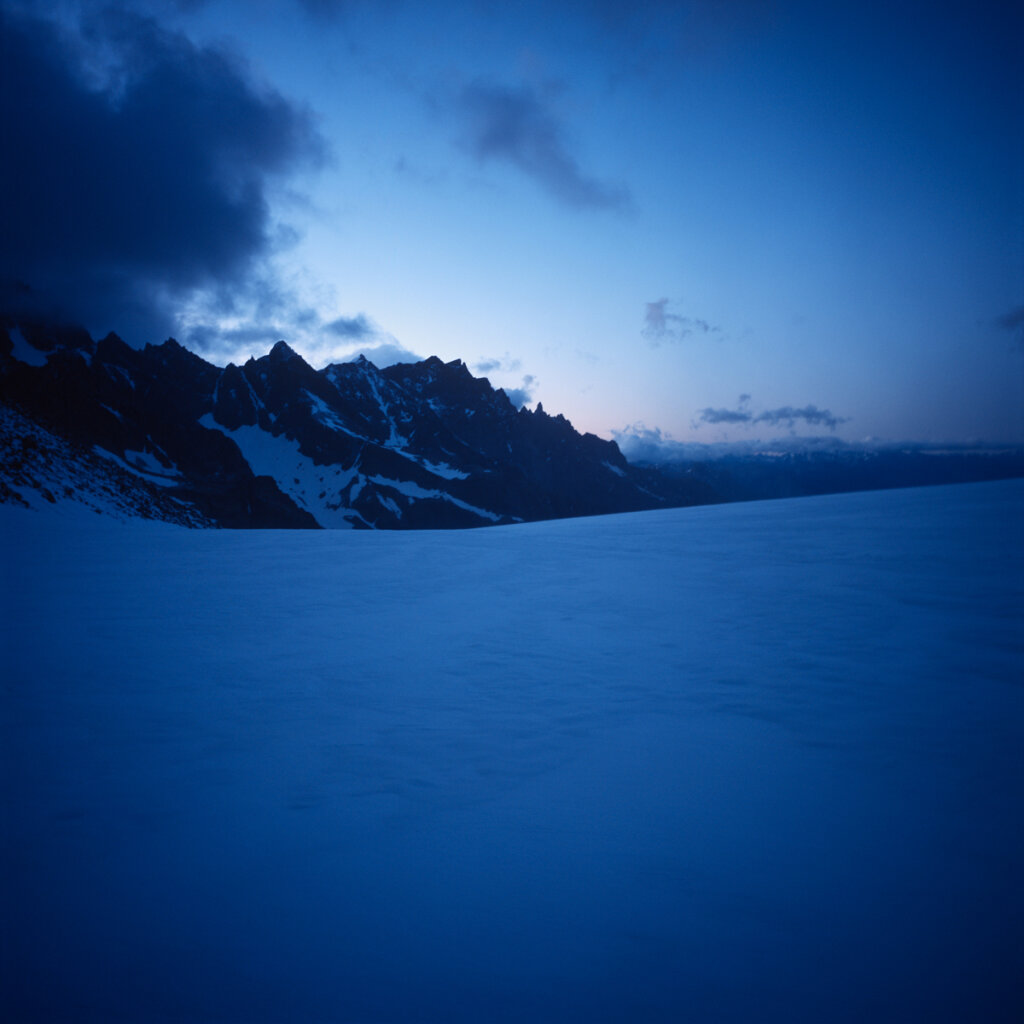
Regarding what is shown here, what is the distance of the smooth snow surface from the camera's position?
89.7 inches

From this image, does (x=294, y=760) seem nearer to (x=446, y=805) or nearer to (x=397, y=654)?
(x=446, y=805)

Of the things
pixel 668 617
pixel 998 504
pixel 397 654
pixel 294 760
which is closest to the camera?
pixel 294 760

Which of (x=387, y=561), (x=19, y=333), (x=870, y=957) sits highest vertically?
(x=19, y=333)

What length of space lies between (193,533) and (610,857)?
19622mm

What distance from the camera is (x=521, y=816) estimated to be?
324 centimetres

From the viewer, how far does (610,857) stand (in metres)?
2.93

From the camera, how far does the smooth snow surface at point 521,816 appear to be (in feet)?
7.48

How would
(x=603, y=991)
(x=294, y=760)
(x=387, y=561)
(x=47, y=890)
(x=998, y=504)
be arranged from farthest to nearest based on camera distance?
(x=998, y=504) → (x=387, y=561) → (x=294, y=760) → (x=47, y=890) → (x=603, y=991)

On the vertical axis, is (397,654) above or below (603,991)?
above

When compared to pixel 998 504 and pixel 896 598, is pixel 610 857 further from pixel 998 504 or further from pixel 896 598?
pixel 998 504

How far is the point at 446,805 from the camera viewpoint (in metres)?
3.37

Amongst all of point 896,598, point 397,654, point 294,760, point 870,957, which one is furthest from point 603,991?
point 896,598

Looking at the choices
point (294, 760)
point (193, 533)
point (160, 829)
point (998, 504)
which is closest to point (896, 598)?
point (294, 760)

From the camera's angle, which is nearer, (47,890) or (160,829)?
(47,890)
